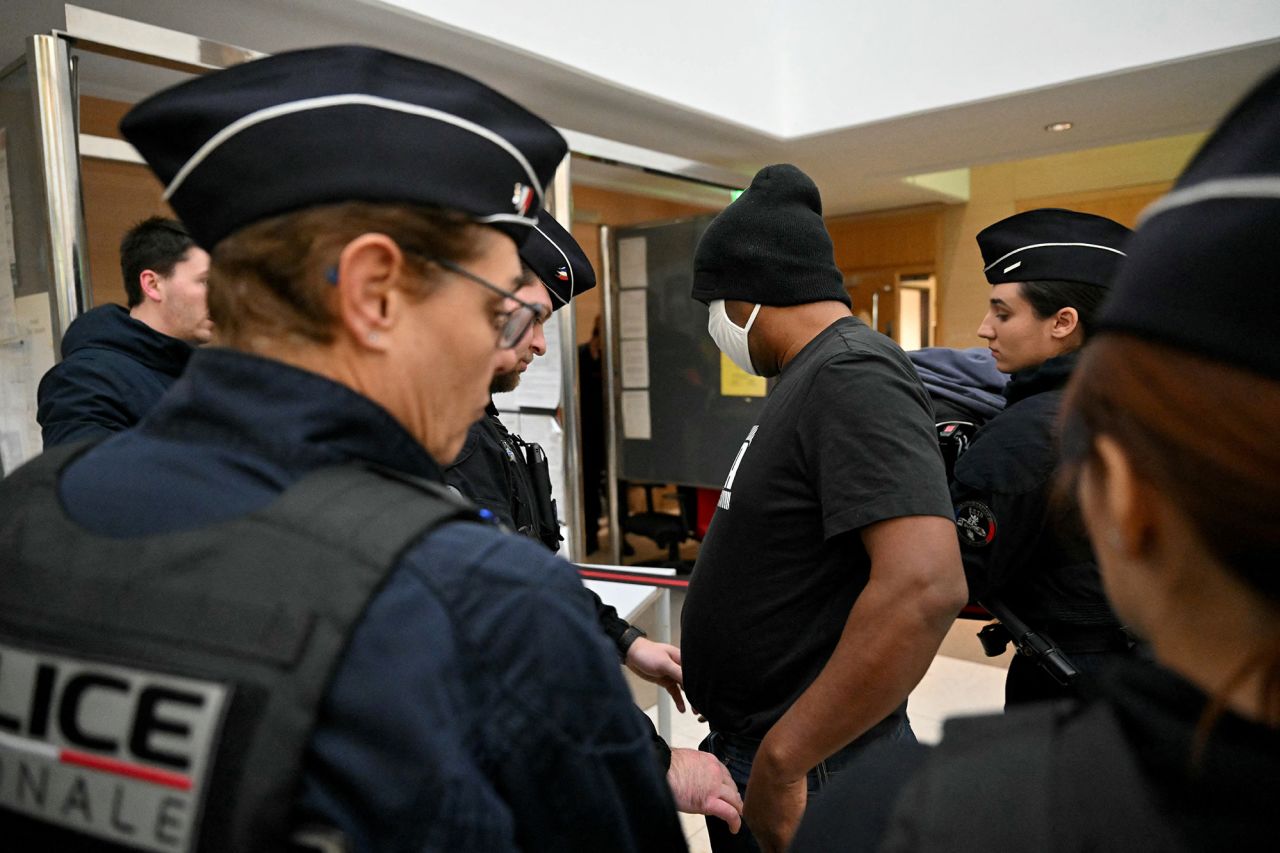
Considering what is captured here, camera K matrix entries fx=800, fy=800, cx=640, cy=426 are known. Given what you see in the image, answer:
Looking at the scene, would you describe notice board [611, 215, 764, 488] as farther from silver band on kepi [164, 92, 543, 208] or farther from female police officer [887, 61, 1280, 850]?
female police officer [887, 61, 1280, 850]

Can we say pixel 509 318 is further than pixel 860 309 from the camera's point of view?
No

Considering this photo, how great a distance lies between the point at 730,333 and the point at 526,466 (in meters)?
0.55

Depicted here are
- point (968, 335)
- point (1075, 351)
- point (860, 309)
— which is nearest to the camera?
point (1075, 351)

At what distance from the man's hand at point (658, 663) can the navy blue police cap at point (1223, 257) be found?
1.26 m

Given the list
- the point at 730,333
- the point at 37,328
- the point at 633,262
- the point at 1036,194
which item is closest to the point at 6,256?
the point at 37,328

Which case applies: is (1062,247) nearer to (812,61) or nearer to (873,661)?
(873,661)

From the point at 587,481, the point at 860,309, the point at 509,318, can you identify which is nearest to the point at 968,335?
the point at 860,309

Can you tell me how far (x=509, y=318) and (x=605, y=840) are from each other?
0.45 meters

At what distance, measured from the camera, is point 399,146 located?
638 mm

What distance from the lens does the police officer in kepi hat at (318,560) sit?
500 mm

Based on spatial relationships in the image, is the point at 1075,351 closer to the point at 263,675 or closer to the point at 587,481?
the point at 263,675

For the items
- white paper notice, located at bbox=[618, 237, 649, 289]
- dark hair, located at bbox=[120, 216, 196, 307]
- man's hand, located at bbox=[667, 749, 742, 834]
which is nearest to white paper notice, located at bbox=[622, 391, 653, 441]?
white paper notice, located at bbox=[618, 237, 649, 289]

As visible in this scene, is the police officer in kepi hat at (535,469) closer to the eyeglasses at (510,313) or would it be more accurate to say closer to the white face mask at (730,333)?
the white face mask at (730,333)

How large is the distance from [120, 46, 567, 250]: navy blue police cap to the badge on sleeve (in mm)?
1279
